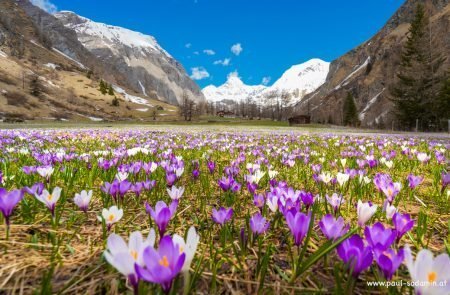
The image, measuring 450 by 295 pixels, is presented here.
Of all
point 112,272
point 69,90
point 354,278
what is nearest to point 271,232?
point 354,278

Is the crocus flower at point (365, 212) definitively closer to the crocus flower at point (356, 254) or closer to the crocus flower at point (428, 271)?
the crocus flower at point (356, 254)

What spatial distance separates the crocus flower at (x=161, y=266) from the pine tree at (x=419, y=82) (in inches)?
1879

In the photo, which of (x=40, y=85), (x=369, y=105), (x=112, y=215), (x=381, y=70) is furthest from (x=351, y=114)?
(x=40, y=85)

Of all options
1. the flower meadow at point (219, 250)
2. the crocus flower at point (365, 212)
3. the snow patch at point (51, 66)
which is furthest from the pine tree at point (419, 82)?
the snow patch at point (51, 66)

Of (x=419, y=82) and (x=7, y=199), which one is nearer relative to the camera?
(x=7, y=199)

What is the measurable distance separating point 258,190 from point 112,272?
2.19 meters

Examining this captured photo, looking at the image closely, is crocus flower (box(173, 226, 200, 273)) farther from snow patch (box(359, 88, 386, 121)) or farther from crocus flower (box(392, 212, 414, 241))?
snow patch (box(359, 88, 386, 121))

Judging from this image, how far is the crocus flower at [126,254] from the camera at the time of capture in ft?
2.98

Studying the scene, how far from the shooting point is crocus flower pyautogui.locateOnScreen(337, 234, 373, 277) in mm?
1087

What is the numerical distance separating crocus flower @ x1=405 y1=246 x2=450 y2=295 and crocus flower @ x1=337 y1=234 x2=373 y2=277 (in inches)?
7.2

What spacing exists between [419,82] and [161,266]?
4859cm

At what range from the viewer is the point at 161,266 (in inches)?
34.4

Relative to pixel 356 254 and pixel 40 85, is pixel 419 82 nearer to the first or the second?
pixel 356 254

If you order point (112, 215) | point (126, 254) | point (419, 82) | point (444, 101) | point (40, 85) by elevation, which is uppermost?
point (40, 85)
